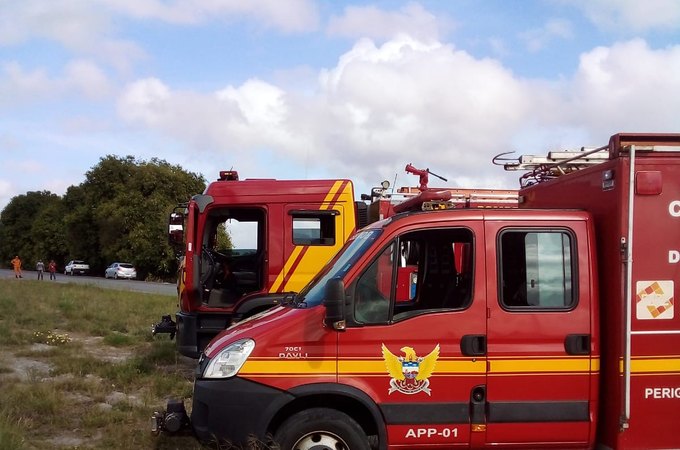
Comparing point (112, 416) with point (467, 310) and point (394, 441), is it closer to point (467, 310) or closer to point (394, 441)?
point (394, 441)

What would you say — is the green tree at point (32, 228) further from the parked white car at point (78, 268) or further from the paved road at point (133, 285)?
the paved road at point (133, 285)

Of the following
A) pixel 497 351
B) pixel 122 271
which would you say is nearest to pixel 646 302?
pixel 497 351

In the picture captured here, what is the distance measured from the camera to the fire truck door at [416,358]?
474cm

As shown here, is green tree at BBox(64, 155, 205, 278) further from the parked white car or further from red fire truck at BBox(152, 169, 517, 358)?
red fire truck at BBox(152, 169, 517, 358)

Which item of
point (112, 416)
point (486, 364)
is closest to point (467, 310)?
point (486, 364)

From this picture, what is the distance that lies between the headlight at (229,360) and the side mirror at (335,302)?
0.64 metres

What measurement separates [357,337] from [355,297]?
0.94 feet

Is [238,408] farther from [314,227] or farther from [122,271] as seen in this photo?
[122,271]

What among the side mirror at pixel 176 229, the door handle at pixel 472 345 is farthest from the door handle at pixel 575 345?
the side mirror at pixel 176 229

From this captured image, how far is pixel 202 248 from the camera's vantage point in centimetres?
929

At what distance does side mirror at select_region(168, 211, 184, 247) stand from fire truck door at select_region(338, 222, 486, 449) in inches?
236

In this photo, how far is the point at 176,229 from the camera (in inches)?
405

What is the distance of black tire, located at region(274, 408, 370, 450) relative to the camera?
471 cm

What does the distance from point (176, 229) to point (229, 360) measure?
5.74 m
